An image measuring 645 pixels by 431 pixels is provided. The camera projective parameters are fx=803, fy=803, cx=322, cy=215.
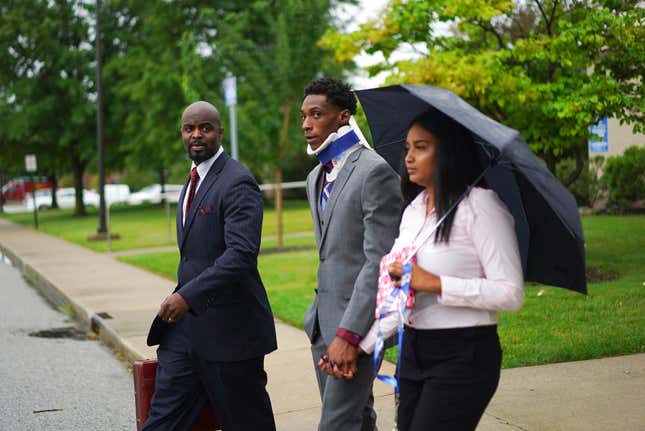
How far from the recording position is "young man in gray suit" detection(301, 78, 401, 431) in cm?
303

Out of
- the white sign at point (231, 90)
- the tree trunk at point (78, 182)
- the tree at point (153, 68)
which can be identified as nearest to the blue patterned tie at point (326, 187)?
the white sign at point (231, 90)

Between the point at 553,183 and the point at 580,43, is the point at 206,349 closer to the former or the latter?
the point at 553,183

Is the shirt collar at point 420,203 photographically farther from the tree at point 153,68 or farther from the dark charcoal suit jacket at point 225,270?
the tree at point 153,68

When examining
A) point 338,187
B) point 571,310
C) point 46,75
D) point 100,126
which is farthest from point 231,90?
point 46,75

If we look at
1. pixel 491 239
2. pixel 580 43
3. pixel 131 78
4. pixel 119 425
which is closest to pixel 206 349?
pixel 491 239

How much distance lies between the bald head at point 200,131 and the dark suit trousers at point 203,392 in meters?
0.83

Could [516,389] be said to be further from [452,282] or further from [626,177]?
[626,177]

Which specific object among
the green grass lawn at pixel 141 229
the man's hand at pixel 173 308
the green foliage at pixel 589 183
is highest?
the man's hand at pixel 173 308

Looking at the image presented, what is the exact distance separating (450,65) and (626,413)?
5630 millimetres

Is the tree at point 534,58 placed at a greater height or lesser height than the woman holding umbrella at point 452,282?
Answer: greater

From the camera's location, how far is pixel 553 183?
8.44 feet

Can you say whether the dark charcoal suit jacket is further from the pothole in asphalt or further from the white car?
the white car

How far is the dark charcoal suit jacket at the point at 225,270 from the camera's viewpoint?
11.9ft

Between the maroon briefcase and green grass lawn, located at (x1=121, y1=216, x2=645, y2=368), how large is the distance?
2.96 meters
